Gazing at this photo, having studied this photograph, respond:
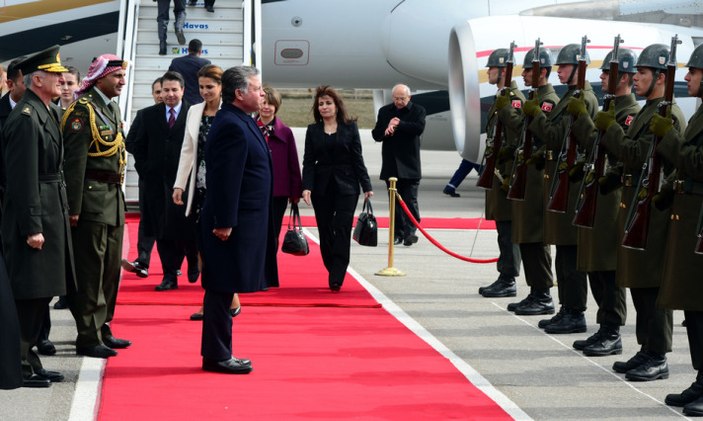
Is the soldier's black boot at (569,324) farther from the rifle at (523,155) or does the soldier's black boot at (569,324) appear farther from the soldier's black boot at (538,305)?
the rifle at (523,155)

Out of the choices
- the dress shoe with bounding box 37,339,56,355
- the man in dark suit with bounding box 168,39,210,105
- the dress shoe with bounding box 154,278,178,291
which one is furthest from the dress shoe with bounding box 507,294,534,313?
the man in dark suit with bounding box 168,39,210,105

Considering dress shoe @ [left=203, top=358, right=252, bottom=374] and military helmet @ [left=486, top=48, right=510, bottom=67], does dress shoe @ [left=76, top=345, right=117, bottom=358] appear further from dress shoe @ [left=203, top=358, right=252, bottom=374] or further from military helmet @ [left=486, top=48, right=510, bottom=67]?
military helmet @ [left=486, top=48, right=510, bottom=67]

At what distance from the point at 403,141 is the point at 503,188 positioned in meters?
3.58

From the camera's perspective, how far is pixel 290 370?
Answer: 698 centimetres

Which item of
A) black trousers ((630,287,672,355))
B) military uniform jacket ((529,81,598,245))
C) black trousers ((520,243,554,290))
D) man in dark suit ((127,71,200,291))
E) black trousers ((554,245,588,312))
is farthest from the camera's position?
man in dark suit ((127,71,200,291))

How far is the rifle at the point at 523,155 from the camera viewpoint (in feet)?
28.8

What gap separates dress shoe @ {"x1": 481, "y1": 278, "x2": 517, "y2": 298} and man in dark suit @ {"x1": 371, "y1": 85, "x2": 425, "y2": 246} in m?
3.04

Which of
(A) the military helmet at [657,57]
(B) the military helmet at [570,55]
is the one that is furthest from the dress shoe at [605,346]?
(B) the military helmet at [570,55]

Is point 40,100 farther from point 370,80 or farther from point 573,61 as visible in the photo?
point 370,80

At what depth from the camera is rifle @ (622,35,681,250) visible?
6.45 metres

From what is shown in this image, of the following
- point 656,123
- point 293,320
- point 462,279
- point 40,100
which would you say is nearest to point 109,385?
point 40,100

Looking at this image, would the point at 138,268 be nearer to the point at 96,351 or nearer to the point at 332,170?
the point at 332,170

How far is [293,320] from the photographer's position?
8.59 metres

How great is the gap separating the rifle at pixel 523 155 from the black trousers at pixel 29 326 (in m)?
3.56
